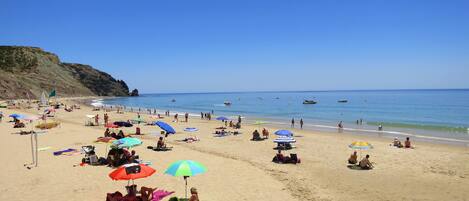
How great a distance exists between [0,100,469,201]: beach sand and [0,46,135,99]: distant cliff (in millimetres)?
80430

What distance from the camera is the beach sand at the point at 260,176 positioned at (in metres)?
12.1

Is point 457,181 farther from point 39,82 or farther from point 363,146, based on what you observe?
point 39,82

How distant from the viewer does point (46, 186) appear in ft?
41.1

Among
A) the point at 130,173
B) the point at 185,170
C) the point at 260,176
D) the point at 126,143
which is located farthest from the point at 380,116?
the point at 130,173

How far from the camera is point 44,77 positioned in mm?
112875

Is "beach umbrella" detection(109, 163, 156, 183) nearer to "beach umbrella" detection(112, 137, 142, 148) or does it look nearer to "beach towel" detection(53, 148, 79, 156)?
"beach umbrella" detection(112, 137, 142, 148)

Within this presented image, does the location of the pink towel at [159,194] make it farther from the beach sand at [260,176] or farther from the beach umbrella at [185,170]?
the beach umbrella at [185,170]

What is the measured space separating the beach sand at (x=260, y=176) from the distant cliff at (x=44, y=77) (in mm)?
80430

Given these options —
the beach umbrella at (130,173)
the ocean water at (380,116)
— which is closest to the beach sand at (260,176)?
the beach umbrella at (130,173)

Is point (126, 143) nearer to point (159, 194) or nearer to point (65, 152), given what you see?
point (159, 194)

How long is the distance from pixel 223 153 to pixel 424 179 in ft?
31.7

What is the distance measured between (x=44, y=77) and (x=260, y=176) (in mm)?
115160

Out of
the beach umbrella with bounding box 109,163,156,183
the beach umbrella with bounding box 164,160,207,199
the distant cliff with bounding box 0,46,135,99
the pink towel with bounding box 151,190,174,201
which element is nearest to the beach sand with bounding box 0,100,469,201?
the pink towel with bounding box 151,190,174,201

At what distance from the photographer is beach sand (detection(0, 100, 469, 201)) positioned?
12.1 metres
